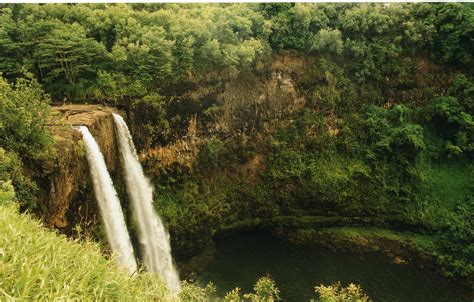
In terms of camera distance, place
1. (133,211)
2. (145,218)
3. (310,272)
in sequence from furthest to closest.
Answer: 1. (310,272)
2. (145,218)
3. (133,211)

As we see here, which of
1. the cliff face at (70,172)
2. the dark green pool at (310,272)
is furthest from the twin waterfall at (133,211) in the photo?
the dark green pool at (310,272)

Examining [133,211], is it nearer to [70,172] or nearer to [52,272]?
[70,172]

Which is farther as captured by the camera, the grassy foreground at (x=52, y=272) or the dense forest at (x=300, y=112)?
the dense forest at (x=300, y=112)

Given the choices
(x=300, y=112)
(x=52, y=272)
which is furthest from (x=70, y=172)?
(x=300, y=112)

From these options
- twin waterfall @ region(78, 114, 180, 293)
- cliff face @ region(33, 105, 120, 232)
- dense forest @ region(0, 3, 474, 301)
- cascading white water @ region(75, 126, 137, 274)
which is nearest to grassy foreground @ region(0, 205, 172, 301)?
cliff face @ region(33, 105, 120, 232)

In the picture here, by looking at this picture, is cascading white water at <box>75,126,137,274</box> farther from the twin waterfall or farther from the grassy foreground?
the grassy foreground

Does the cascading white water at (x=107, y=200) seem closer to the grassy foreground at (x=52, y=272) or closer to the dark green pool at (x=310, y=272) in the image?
the dark green pool at (x=310, y=272)
